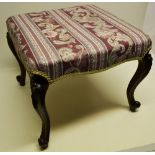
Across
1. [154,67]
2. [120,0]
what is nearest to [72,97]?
[154,67]

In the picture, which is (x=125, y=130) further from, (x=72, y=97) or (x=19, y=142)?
(x=19, y=142)

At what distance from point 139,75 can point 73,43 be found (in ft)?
1.13

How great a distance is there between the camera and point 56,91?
137cm

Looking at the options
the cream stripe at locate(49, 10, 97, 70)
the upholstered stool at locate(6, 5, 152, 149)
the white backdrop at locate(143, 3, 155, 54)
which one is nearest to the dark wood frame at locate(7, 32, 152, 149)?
the upholstered stool at locate(6, 5, 152, 149)

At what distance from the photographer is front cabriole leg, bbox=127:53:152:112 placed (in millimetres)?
1029

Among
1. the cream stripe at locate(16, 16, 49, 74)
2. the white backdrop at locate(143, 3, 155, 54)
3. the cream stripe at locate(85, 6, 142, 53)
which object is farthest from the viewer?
the white backdrop at locate(143, 3, 155, 54)

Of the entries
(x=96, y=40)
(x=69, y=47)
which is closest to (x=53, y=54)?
(x=69, y=47)

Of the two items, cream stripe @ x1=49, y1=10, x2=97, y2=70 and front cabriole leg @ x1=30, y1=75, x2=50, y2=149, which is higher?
cream stripe @ x1=49, y1=10, x2=97, y2=70

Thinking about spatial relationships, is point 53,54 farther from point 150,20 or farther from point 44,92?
point 150,20

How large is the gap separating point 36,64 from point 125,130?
52 cm

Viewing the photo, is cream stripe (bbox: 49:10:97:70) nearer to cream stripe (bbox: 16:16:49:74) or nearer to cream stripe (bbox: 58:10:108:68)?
cream stripe (bbox: 58:10:108:68)

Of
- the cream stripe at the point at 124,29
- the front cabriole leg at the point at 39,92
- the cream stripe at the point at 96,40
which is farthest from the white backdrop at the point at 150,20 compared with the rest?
the front cabriole leg at the point at 39,92

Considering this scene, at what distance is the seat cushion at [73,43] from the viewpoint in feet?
2.79

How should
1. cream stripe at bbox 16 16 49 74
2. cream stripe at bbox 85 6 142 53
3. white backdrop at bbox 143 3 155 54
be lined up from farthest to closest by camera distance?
white backdrop at bbox 143 3 155 54 < cream stripe at bbox 85 6 142 53 < cream stripe at bbox 16 16 49 74
